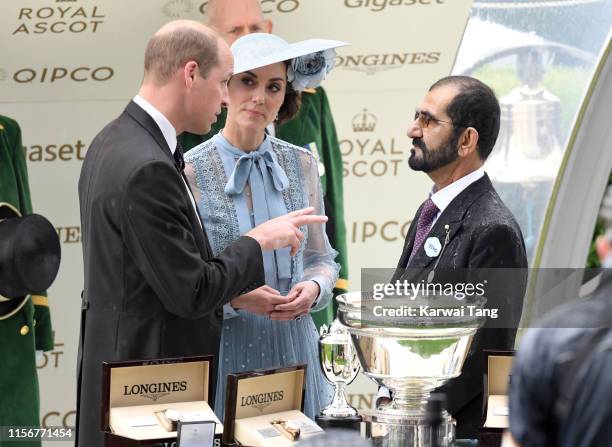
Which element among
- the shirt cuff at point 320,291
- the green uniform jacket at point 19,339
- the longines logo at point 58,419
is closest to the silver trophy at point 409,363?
the shirt cuff at point 320,291

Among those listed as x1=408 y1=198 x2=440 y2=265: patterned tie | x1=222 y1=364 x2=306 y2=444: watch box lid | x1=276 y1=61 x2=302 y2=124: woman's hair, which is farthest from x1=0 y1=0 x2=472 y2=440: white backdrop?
x1=222 y1=364 x2=306 y2=444: watch box lid

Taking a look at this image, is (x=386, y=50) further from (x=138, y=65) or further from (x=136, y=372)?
(x=136, y=372)

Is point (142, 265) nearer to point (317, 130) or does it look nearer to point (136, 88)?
point (317, 130)

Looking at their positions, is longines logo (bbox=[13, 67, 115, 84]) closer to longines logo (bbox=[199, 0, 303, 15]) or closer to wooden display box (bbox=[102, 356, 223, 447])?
longines logo (bbox=[199, 0, 303, 15])

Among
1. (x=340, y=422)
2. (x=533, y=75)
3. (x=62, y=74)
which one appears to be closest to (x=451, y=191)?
(x=340, y=422)

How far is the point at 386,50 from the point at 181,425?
3.11m

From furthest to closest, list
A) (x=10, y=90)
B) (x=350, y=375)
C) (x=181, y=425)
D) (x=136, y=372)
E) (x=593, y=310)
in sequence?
(x=10, y=90)
(x=350, y=375)
(x=136, y=372)
(x=181, y=425)
(x=593, y=310)

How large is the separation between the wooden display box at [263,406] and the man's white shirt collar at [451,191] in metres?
0.74

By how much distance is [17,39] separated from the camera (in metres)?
5.00

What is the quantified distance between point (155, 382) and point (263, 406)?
0.22 meters

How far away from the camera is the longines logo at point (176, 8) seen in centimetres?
508

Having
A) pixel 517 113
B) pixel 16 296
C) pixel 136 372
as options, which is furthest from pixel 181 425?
pixel 517 113

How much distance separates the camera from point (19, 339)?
443 cm

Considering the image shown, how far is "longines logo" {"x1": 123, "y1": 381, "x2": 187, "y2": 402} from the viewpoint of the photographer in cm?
249
